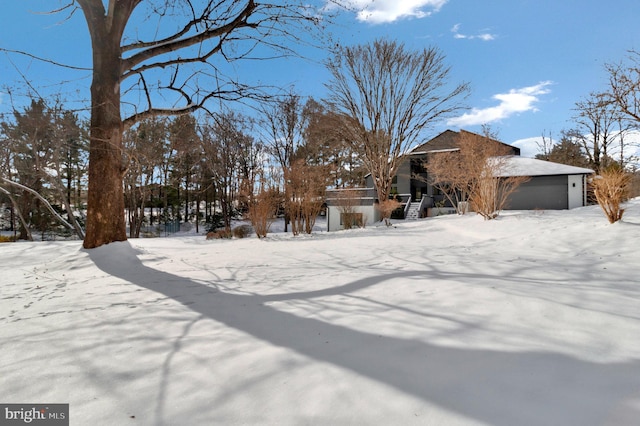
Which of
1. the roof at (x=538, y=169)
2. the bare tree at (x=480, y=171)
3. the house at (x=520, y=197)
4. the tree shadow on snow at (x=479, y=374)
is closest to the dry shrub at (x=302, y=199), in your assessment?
the house at (x=520, y=197)

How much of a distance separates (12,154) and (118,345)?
18471 mm

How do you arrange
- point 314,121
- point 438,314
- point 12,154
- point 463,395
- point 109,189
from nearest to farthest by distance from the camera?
1. point 463,395
2. point 438,314
3. point 109,189
4. point 12,154
5. point 314,121

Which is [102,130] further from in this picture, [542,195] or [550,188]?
[550,188]

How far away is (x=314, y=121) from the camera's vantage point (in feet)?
69.7

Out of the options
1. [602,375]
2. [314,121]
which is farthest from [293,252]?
[314,121]

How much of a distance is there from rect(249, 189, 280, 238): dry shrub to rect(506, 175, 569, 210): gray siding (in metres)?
17.6

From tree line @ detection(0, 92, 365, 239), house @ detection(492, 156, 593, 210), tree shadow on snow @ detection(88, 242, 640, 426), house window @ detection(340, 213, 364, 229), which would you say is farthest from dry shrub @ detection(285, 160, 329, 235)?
house @ detection(492, 156, 593, 210)

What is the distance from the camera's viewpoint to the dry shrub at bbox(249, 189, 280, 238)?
11.9 metres

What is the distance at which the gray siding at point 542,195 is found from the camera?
20.4m

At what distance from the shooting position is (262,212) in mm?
11914

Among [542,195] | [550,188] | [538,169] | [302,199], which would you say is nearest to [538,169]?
[538,169]

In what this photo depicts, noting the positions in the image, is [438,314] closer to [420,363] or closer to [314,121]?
[420,363]

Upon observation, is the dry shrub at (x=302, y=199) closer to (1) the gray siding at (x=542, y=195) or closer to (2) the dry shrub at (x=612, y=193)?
(2) the dry shrub at (x=612, y=193)

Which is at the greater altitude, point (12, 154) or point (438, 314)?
point (12, 154)
